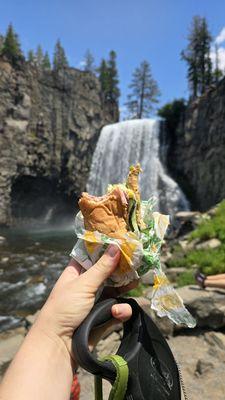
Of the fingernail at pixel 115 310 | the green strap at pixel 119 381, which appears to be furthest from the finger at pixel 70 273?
the green strap at pixel 119 381

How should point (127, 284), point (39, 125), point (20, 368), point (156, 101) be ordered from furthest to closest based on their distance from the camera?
point (156, 101) → point (39, 125) → point (127, 284) → point (20, 368)

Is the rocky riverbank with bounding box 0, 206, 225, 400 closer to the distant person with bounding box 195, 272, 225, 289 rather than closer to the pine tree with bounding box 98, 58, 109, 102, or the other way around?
the distant person with bounding box 195, 272, 225, 289

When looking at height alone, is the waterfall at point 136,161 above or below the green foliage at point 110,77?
below

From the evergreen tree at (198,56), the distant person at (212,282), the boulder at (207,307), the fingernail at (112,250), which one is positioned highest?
the evergreen tree at (198,56)

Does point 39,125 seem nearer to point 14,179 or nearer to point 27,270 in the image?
point 14,179

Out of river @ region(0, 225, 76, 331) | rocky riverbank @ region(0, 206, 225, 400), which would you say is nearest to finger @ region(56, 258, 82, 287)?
rocky riverbank @ region(0, 206, 225, 400)

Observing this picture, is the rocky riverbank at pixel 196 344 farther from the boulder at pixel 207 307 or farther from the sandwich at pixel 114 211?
the sandwich at pixel 114 211

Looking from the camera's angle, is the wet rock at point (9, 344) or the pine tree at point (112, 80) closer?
the wet rock at point (9, 344)

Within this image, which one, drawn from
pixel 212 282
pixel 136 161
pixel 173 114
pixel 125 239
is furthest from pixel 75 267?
pixel 173 114

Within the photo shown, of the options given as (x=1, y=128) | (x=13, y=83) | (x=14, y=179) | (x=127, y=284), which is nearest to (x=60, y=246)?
(x=14, y=179)
